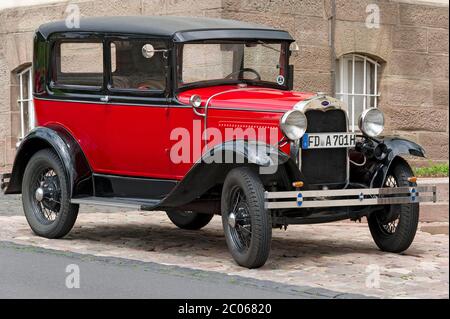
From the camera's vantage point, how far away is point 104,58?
998 centimetres

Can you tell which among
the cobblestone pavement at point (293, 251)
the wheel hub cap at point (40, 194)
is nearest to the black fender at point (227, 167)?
the cobblestone pavement at point (293, 251)

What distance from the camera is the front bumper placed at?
822 cm

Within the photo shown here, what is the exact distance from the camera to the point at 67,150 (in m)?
9.84

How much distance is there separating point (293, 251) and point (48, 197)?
7.95ft

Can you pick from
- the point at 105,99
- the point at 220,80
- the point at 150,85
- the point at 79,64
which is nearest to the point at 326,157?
the point at 220,80

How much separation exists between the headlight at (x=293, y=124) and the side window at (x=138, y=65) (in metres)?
1.43

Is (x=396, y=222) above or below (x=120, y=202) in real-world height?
below

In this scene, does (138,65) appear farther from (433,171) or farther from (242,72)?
(433,171)

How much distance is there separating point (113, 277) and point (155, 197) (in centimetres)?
166

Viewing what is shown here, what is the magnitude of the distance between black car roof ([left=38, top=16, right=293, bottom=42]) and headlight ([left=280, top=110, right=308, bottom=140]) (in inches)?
56.0

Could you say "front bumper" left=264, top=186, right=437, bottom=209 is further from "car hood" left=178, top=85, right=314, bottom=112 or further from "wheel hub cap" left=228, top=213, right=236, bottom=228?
"car hood" left=178, top=85, right=314, bottom=112

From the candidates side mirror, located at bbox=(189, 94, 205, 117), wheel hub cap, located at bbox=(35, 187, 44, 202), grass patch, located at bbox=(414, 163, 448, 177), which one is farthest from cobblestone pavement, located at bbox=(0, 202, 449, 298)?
grass patch, located at bbox=(414, 163, 448, 177)

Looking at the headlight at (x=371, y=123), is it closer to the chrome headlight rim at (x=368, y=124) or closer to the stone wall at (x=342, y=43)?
the chrome headlight rim at (x=368, y=124)

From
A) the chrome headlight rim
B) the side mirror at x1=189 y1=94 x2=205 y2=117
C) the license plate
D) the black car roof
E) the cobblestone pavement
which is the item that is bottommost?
the cobblestone pavement
